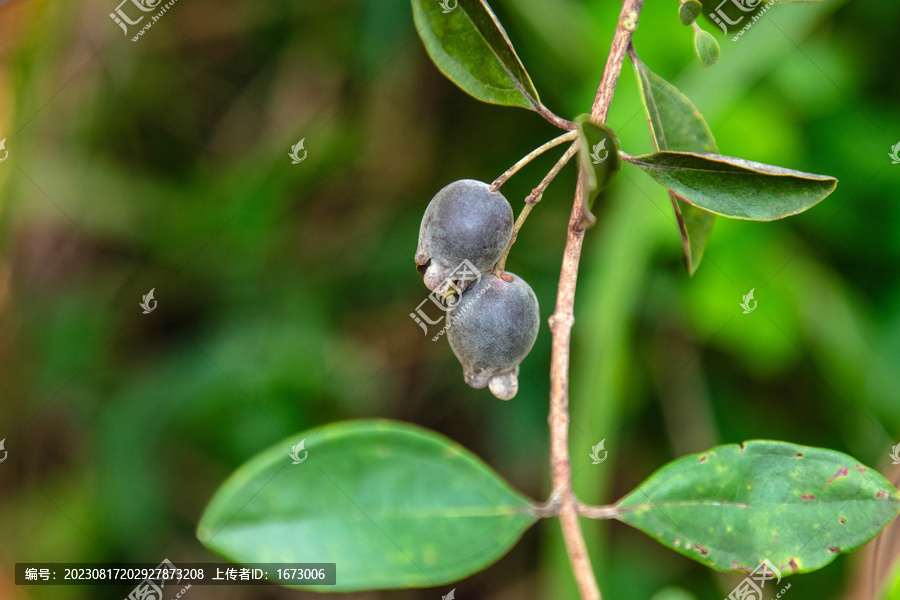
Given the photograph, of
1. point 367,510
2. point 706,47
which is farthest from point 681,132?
point 367,510

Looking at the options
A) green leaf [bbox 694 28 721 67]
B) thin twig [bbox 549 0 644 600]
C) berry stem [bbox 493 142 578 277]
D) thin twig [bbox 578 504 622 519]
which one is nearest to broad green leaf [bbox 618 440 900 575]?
thin twig [bbox 578 504 622 519]

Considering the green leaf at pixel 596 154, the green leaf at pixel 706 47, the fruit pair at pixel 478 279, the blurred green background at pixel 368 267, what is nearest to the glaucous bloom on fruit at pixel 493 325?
the fruit pair at pixel 478 279

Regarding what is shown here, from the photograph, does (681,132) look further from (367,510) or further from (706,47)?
(367,510)

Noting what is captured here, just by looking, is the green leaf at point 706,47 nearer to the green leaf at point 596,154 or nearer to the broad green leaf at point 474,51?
the broad green leaf at point 474,51

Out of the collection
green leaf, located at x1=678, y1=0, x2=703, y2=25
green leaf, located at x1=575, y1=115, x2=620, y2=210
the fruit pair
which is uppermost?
green leaf, located at x1=678, y1=0, x2=703, y2=25

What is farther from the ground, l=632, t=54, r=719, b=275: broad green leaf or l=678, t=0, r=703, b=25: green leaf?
l=678, t=0, r=703, b=25: green leaf

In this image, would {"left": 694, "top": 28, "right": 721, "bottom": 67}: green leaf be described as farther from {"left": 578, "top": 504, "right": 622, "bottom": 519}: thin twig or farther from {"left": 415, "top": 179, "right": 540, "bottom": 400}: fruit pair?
{"left": 578, "top": 504, "right": 622, "bottom": 519}: thin twig

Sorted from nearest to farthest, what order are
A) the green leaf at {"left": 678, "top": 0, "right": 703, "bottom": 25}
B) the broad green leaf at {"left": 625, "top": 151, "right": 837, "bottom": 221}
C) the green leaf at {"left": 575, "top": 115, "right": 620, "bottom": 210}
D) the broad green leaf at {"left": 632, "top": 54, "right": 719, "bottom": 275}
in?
1. the green leaf at {"left": 575, "top": 115, "right": 620, "bottom": 210}
2. the broad green leaf at {"left": 625, "top": 151, "right": 837, "bottom": 221}
3. the green leaf at {"left": 678, "top": 0, "right": 703, "bottom": 25}
4. the broad green leaf at {"left": 632, "top": 54, "right": 719, "bottom": 275}
